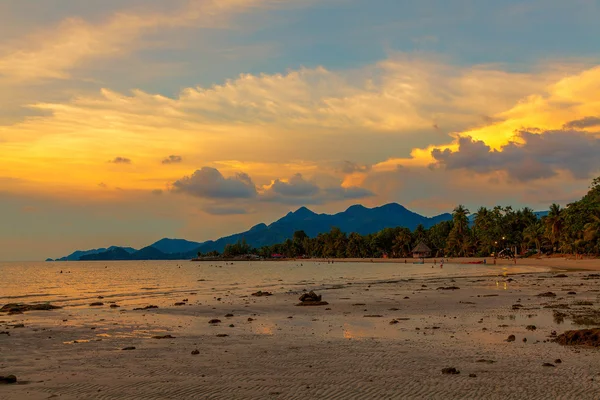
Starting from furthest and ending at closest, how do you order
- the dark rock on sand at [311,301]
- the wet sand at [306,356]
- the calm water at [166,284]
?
the calm water at [166,284] < the dark rock on sand at [311,301] < the wet sand at [306,356]

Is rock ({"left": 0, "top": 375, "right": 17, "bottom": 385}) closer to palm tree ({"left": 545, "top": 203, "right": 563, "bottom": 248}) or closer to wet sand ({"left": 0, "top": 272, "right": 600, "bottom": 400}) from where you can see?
wet sand ({"left": 0, "top": 272, "right": 600, "bottom": 400})

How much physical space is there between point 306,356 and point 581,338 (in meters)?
10.6

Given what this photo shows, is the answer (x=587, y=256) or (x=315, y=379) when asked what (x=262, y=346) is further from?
(x=587, y=256)

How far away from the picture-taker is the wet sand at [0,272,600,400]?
14.1 meters

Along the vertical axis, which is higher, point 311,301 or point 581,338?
point 581,338

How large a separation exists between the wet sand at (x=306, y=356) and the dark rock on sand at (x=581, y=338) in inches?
20.1

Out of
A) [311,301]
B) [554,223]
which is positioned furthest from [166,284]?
[554,223]

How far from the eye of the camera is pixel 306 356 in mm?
18969

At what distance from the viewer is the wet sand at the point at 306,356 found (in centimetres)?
1413

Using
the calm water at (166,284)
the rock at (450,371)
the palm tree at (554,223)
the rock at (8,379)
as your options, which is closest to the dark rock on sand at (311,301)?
the calm water at (166,284)

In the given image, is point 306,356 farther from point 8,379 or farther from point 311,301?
point 311,301

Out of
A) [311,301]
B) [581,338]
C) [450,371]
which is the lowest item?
[311,301]

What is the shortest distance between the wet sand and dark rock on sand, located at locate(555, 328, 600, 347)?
511 mm

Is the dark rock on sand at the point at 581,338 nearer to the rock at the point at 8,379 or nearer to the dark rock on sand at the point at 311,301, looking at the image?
the rock at the point at 8,379
